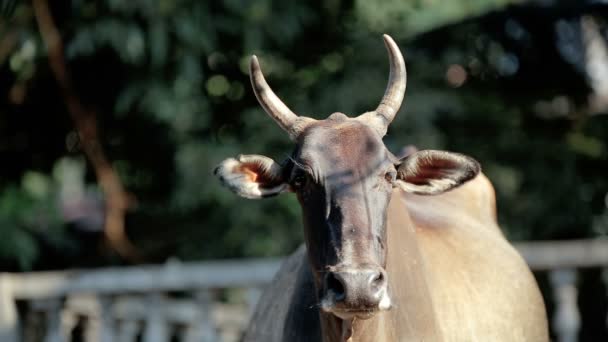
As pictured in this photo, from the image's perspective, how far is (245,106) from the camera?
863cm

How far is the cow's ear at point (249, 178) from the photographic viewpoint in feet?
13.2

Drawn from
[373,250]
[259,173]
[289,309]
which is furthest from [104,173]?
[373,250]

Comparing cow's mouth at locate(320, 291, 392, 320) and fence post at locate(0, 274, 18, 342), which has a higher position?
cow's mouth at locate(320, 291, 392, 320)

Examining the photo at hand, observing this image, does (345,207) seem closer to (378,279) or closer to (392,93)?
(378,279)

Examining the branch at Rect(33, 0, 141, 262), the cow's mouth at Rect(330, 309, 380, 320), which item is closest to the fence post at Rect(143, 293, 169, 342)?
the branch at Rect(33, 0, 141, 262)

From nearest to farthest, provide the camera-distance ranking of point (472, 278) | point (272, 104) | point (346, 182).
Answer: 1. point (346, 182)
2. point (272, 104)
3. point (472, 278)

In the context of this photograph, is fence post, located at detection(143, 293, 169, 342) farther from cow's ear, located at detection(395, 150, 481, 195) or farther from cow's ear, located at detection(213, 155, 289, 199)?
cow's ear, located at detection(395, 150, 481, 195)

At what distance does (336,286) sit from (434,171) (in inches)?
36.2

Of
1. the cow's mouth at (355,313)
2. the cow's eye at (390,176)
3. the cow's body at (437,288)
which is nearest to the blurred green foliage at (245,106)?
the cow's body at (437,288)

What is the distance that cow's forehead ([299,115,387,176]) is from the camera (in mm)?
3715

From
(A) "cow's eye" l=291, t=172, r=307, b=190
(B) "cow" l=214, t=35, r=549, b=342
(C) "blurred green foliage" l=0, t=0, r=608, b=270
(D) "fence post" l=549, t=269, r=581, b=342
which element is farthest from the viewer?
(C) "blurred green foliage" l=0, t=0, r=608, b=270

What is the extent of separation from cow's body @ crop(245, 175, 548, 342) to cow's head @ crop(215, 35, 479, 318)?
0.30 m

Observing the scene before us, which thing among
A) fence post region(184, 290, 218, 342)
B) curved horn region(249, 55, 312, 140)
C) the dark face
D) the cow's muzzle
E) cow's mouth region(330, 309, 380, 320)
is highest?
curved horn region(249, 55, 312, 140)

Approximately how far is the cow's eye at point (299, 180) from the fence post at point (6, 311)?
4.09 m
